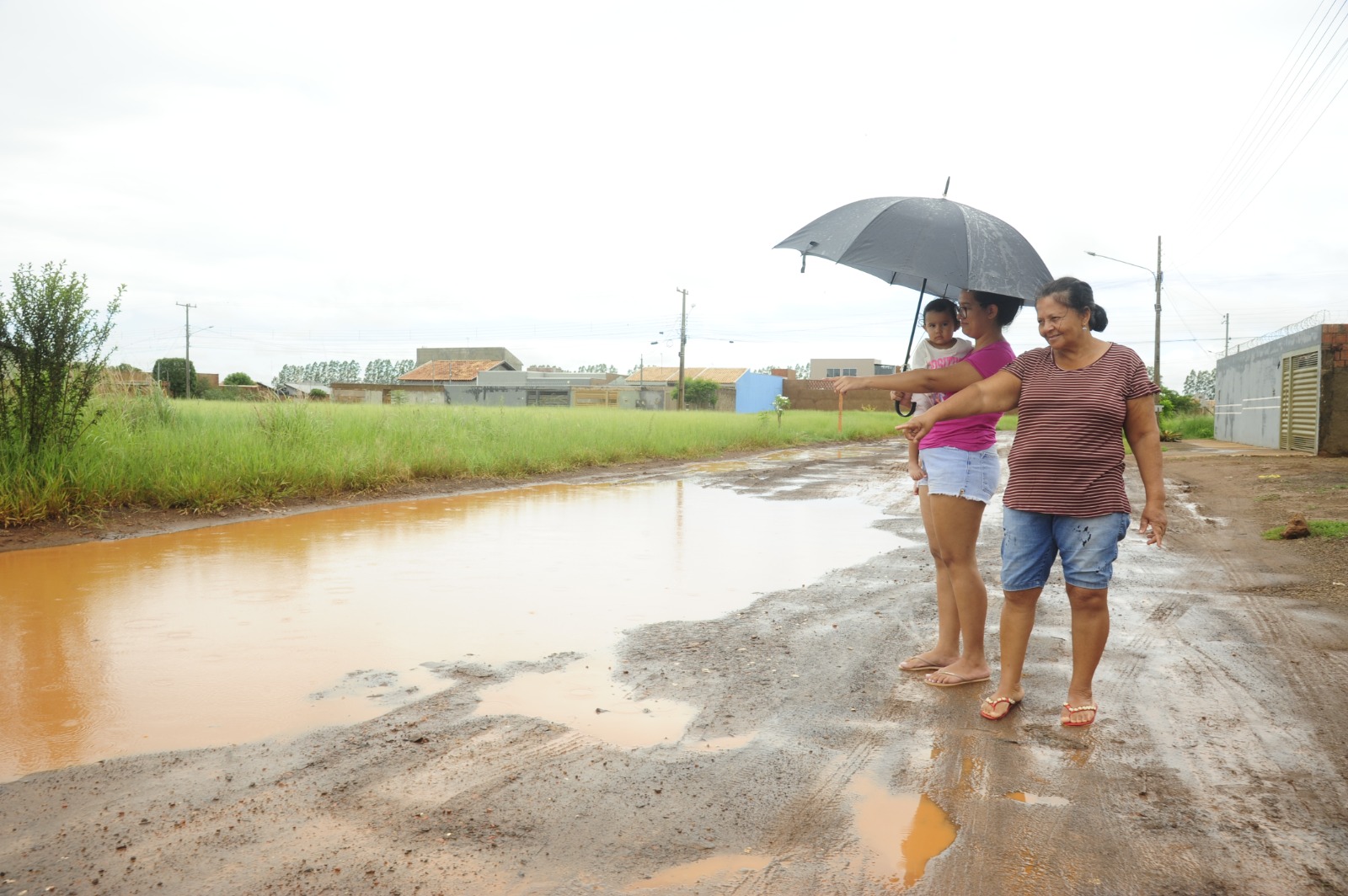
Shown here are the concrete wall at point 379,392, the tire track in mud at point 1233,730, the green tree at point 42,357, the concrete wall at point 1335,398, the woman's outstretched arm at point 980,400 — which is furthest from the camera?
the concrete wall at point 379,392

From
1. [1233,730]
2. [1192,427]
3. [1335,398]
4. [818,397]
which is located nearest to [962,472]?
[1233,730]

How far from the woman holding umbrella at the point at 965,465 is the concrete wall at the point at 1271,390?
17737 mm

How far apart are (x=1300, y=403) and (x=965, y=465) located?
1974 centimetres

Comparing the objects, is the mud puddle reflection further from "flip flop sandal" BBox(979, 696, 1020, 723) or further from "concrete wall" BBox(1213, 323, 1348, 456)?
"concrete wall" BBox(1213, 323, 1348, 456)

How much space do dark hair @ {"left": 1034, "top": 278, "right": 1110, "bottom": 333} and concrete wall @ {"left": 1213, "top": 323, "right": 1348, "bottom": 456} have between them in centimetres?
1807

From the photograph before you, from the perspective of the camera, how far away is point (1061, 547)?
11.6 feet

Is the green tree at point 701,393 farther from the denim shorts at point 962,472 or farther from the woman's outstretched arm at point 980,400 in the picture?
the woman's outstretched arm at point 980,400

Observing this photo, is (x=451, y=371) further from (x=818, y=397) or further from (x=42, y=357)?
(x=42, y=357)

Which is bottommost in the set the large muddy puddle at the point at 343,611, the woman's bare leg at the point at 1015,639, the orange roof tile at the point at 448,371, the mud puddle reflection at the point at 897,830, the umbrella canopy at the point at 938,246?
the large muddy puddle at the point at 343,611

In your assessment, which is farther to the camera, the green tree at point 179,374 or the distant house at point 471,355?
the distant house at point 471,355

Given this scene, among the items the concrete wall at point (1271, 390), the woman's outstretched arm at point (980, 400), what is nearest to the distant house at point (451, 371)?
the concrete wall at point (1271, 390)

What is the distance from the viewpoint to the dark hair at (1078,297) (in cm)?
341

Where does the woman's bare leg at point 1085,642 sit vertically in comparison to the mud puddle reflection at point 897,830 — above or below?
above

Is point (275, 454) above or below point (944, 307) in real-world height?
below
